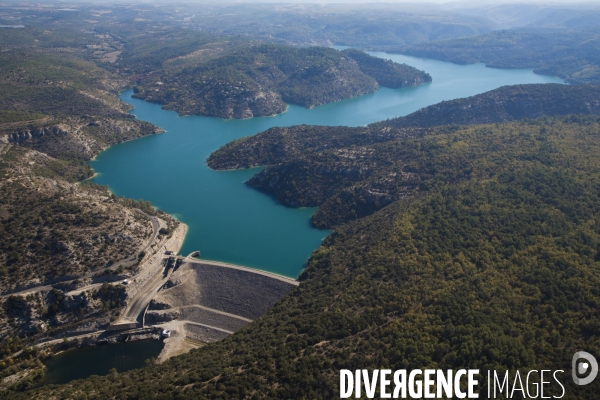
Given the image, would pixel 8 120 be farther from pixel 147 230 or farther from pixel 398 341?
pixel 398 341

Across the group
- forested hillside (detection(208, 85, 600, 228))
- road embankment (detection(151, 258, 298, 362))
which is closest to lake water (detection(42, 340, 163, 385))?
road embankment (detection(151, 258, 298, 362))

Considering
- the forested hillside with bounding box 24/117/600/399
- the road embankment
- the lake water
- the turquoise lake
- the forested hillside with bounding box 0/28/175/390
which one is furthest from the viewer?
the turquoise lake

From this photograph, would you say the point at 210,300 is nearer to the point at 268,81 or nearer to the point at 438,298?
the point at 438,298

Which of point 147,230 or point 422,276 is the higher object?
point 422,276

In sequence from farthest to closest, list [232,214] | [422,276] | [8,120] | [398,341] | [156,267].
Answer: [8,120], [232,214], [156,267], [422,276], [398,341]

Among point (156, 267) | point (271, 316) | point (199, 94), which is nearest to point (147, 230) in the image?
point (156, 267)

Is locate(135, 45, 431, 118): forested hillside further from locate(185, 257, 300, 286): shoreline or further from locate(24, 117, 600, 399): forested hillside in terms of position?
locate(24, 117, 600, 399): forested hillside
